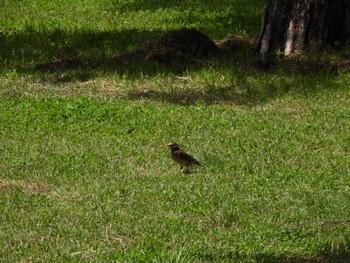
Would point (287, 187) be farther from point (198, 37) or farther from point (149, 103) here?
point (198, 37)

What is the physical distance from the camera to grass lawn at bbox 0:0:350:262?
26.6 feet

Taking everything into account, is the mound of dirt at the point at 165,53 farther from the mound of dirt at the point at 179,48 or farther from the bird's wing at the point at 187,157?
the bird's wing at the point at 187,157

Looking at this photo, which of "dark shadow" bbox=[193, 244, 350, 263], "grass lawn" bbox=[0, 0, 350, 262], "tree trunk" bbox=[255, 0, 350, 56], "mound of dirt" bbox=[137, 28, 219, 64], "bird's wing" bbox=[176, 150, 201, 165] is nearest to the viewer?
"dark shadow" bbox=[193, 244, 350, 263]

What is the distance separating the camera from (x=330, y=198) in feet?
30.6

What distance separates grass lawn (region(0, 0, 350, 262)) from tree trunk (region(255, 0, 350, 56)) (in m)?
0.33

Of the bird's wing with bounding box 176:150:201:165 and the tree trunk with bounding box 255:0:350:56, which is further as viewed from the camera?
the tree trunk with bounding box 255:0:350:56

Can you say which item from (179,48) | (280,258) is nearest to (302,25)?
(179,48)

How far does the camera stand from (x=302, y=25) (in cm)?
1545

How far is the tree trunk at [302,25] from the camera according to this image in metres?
15.4

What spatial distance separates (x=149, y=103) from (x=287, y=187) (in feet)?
12.9

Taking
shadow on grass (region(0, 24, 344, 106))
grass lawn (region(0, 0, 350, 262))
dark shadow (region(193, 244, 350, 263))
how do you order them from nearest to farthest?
dark shadow (region(193, 244, 350, 263)) < grass lawn (region(0, 0, 350, 262)) < shadow on grass (region(0, 24, 344, 106))

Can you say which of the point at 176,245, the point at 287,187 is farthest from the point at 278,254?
the point at 287,187

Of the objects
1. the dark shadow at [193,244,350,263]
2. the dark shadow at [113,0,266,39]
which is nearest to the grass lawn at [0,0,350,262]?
the dark shadow at [193,244,350,263]

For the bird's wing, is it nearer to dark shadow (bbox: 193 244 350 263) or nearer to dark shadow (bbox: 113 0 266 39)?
dark shadow (bbox: 193 244 350 263)
